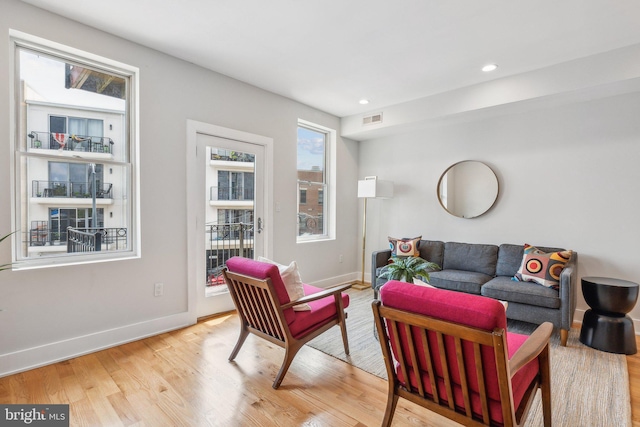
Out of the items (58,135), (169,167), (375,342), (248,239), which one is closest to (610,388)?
(375,342)

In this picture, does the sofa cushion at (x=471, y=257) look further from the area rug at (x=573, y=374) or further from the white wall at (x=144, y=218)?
the white wall at (x=144, y=218)

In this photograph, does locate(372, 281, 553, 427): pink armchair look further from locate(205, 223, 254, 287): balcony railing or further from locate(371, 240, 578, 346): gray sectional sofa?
locate(205, 223, 254, 287): balcony railing

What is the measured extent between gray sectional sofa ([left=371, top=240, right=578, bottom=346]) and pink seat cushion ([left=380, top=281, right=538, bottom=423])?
1.58m

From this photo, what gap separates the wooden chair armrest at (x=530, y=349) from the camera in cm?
127

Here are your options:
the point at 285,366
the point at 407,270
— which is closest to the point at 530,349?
the point at 407,270

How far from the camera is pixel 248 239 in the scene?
374 centimetres

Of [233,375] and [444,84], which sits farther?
[444,84]

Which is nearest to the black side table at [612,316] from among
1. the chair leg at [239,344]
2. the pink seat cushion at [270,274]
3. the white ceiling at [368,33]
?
the white ceiling at [368,33]

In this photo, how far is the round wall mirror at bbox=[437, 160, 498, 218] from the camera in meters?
3.95

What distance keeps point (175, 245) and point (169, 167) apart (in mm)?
769

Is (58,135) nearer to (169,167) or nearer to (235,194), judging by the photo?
(169,167)

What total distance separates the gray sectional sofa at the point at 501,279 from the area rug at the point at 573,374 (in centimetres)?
27

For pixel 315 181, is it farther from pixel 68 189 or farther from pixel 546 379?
pixel 546 379

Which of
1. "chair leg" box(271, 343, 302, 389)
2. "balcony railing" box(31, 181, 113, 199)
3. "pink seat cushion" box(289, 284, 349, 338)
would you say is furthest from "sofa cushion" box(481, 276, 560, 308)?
"balcony railing" box(31, 181, 113, 199)
